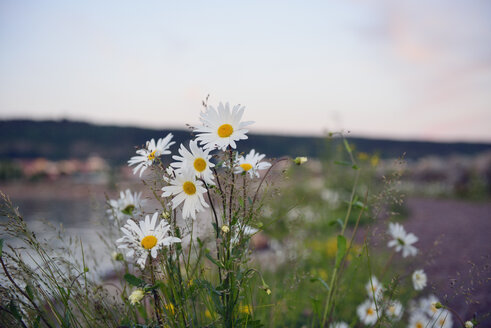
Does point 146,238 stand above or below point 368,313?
above

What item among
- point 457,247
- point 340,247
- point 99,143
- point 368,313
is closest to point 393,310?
point 368,313

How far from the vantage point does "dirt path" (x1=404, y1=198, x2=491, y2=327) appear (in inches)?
92.3

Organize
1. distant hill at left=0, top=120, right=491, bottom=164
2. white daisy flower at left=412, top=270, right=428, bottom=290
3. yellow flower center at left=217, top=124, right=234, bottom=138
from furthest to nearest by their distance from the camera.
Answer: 1. distant hill at left=0, top=120, right=491, bottom=164
2. white daisy flower at left=412, top=270, right=428, bottom=290
3. yellow flower center at left=217, top=124, right=234, bottom=138

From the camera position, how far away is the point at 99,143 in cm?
1886

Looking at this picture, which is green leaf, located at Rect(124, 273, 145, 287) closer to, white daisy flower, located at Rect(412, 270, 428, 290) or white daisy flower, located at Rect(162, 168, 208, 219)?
white daisy flower, located at Rect(162, 168, 208, 219)

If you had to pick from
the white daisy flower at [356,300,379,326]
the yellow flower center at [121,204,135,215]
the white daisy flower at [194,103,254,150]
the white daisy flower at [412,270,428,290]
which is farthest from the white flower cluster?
the white daisy flower at [356,300,379,326]

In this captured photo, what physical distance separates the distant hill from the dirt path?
294 inches

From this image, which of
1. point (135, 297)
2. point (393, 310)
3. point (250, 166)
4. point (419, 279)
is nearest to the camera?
point (135, 297)

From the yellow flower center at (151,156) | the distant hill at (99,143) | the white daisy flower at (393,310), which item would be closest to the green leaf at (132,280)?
the yellow flower center at (151,156)

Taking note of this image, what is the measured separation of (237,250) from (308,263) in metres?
2.79

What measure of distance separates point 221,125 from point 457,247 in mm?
4559

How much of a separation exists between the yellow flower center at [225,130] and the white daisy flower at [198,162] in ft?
0.28

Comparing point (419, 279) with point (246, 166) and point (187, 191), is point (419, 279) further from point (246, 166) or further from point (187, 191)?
point (187, 191)

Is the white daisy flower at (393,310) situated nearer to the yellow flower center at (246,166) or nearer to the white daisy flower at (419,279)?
the white daisy flower at (419,279)
